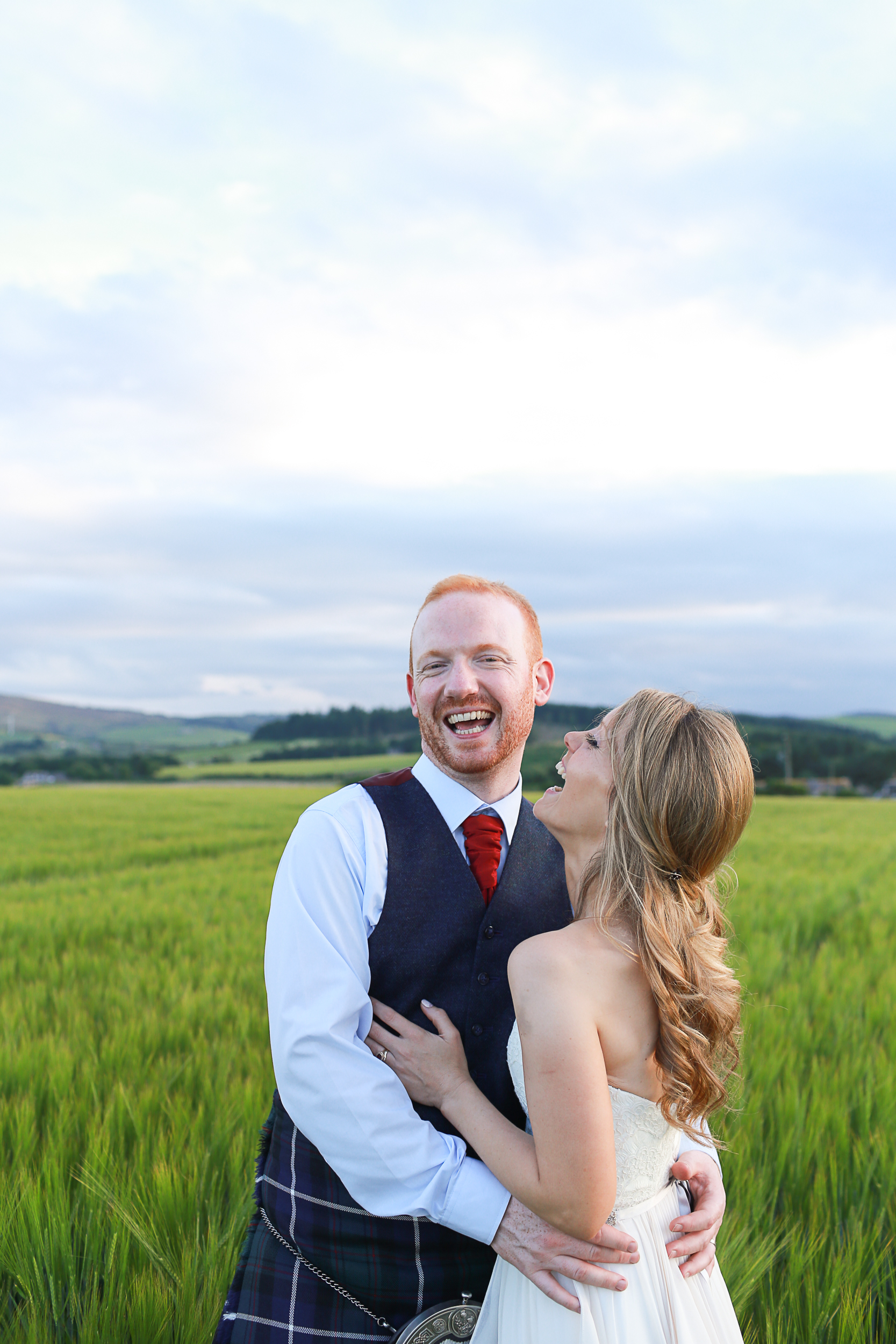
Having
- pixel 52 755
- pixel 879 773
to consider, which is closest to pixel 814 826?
pixel 879 773

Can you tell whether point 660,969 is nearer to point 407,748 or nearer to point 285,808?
point 285,808

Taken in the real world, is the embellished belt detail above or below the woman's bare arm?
below

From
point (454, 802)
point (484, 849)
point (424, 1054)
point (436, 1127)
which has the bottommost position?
point (436, 1127)

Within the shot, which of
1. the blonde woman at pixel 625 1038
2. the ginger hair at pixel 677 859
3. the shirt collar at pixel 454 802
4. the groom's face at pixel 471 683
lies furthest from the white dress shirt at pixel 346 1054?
the ginger hair at pixel 677 859

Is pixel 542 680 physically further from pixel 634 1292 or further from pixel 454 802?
pixel 634 1292

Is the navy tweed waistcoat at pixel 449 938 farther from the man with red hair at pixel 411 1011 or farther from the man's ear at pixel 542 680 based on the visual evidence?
the man's ear at pixel 542 680

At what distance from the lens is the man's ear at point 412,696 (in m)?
2.37

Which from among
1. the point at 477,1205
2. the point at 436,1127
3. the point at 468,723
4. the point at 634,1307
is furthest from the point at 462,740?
the point at 634,1307

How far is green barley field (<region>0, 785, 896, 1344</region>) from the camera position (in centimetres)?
264

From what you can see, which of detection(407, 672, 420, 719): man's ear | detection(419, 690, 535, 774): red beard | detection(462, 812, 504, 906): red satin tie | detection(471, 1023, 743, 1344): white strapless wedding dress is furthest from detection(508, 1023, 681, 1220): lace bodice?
detection(407, 672, 420, 719): man's ear

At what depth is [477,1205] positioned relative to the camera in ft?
5.92

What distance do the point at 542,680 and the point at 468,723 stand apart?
1.37ft

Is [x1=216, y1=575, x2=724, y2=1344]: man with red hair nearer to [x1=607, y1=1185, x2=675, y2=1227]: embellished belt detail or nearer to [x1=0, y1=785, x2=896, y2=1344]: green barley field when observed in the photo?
[x1=607, y1=1185, x2=675, y2=1227]: embellished belt detail

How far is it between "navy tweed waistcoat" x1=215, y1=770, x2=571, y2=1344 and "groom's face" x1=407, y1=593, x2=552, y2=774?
0.22m
